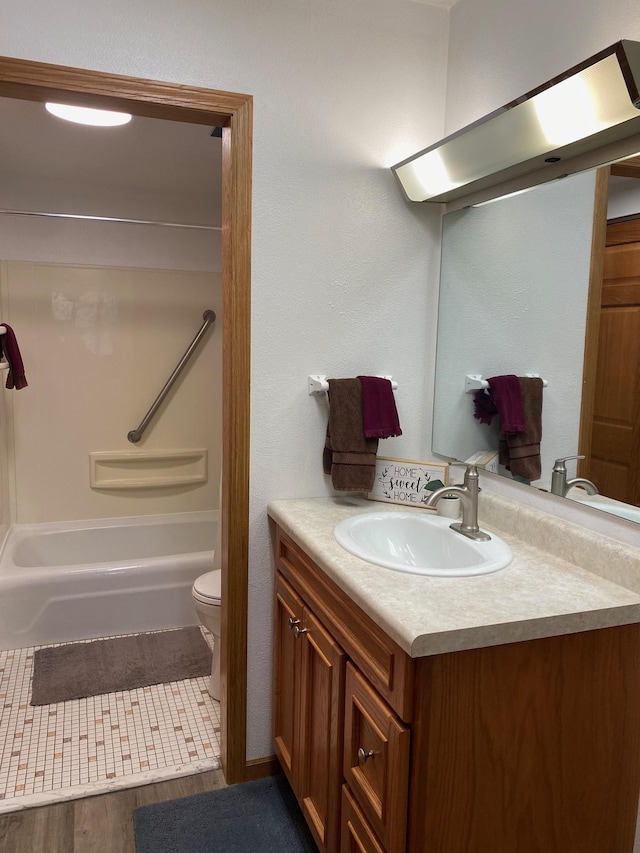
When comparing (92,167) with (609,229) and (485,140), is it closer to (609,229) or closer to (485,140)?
(485,140)

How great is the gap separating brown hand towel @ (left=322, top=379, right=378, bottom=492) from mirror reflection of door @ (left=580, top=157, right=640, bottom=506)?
2.21ft

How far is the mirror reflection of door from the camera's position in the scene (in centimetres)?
140

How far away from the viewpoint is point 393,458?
6.85 ft

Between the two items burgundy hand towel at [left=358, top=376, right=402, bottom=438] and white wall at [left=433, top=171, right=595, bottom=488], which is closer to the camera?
white wall at [left=433, top=171, right=595, bottom=488]

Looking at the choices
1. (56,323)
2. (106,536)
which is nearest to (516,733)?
(106,536)

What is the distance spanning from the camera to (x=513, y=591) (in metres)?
1.33

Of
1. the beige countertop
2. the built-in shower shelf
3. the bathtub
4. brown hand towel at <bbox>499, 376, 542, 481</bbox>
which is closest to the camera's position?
the beige countertop

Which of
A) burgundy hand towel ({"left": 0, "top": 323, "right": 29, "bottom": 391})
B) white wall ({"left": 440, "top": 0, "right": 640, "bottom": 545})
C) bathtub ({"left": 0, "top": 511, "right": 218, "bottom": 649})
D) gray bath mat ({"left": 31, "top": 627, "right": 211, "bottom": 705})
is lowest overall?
gray bath mat ({"left": 31, "top": 627, "right": 211, "bottom": 705})

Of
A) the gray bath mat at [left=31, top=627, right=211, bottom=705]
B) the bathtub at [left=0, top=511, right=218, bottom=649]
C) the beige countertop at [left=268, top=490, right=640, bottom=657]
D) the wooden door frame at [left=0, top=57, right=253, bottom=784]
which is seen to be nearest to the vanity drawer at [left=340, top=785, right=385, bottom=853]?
the beige countertop at [left=268, top=490, right=640, bottom=657]

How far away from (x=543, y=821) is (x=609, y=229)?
1258 mm

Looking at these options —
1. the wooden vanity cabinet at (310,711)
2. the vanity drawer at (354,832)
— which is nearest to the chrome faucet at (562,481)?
the wooden vanity cabinet at (310,711)

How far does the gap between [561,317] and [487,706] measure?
0.94 meters

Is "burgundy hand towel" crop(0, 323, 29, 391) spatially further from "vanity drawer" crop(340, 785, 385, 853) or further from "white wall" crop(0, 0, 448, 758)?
"vanity drawer" crop(340, 785, 385, 853)

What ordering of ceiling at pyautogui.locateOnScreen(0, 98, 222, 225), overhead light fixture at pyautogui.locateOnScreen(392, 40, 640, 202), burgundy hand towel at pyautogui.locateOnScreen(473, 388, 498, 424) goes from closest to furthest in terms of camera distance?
overhead light fixture at pyautogui.locateOnScreen(392, 40, 640, 202) < burgundy hand towel at pyautogui.locateOnScreen(473, 388, 498, 424) < ceiling at pyautogui.locateOnScreen(0, 98, 222, 225)
